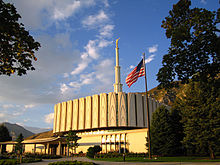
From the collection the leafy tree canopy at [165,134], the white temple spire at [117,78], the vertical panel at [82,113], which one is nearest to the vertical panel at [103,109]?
the vertical panel at [82,113]

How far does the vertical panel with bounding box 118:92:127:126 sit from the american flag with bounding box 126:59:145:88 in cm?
3349

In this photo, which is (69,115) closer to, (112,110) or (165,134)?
(112,110)

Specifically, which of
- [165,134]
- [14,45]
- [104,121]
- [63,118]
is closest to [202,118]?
[165,134]

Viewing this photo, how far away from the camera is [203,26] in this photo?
14.4 metres

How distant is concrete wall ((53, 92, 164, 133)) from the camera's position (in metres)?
64.9

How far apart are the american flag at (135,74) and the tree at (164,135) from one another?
1006 cm

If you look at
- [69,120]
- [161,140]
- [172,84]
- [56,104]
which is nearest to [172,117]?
[161,140]

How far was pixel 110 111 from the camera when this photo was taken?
6619cm

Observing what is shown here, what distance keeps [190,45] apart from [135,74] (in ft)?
52.7

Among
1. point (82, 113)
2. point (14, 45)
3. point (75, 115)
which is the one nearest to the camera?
point (14, 45)

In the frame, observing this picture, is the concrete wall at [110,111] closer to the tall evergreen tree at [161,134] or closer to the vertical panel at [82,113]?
the vertical panel at [82,113]

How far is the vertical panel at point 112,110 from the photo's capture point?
212 feet

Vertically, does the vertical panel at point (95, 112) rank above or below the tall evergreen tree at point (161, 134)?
above

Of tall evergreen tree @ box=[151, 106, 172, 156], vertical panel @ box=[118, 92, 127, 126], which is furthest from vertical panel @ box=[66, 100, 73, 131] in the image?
tall evergreen tree @ box=[151, 106, 172, 156]
